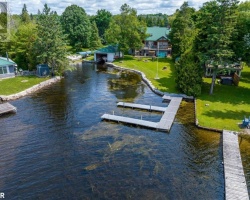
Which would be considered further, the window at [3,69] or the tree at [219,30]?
the window at [3,69]

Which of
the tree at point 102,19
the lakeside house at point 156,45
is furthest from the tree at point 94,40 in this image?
the tree at point 102,19

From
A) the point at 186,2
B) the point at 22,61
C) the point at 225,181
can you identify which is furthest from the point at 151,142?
the point at 186,2

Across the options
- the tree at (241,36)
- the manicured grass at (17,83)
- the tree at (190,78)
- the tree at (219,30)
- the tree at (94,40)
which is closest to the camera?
the tree at (219,30)

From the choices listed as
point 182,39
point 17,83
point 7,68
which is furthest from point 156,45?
point 17,83

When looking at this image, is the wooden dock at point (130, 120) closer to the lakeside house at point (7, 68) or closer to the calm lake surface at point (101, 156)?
the calm lake surface at point (101, 156)

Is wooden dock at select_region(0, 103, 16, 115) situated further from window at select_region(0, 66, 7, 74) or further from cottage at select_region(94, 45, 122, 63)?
cottage at select_region(94, 45, 122, 63)

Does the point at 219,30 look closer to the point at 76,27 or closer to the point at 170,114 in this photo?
the point at 170,114
